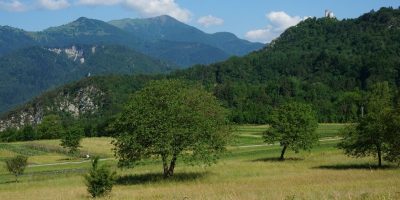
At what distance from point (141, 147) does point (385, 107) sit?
2584 cm

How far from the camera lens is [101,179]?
118ft

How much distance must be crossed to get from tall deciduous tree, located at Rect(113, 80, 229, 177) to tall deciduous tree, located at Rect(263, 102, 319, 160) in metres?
19.5

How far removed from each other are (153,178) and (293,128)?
25.3 m

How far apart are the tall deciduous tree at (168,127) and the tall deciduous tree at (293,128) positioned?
1952 cm

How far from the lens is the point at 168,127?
44.5 m

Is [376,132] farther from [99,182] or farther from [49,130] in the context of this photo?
[49,130]

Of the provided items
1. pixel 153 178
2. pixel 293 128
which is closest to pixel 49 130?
pixel 293 128

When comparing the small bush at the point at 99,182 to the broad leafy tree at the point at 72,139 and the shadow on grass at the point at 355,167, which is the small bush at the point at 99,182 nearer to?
the shadow on grass at the point at 355,167

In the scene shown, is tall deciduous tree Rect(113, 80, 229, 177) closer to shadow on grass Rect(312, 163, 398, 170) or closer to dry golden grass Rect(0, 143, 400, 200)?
dry golden grass Rect(0, 143, 400, 200)

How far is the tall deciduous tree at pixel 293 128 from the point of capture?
65688 mm

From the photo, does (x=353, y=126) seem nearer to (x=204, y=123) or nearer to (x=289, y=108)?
(x=289, y=108)

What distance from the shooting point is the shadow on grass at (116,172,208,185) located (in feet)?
148

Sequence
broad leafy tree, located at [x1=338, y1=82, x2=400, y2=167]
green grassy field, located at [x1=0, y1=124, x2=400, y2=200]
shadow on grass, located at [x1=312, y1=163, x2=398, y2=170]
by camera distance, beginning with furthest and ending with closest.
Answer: shadow on grass, located at [x1=312, y1=163, x2=398, y2=170] → broad leafy tree, located at [x1=338, y1=82, x2=400, y2=167] → green grassy field, located at [x1=0, y1=124, x2=400, y2=200]

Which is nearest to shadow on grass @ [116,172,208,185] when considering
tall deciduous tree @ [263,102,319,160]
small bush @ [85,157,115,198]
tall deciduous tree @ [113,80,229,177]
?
tall deciduous tree @ [113,80,229,177]
